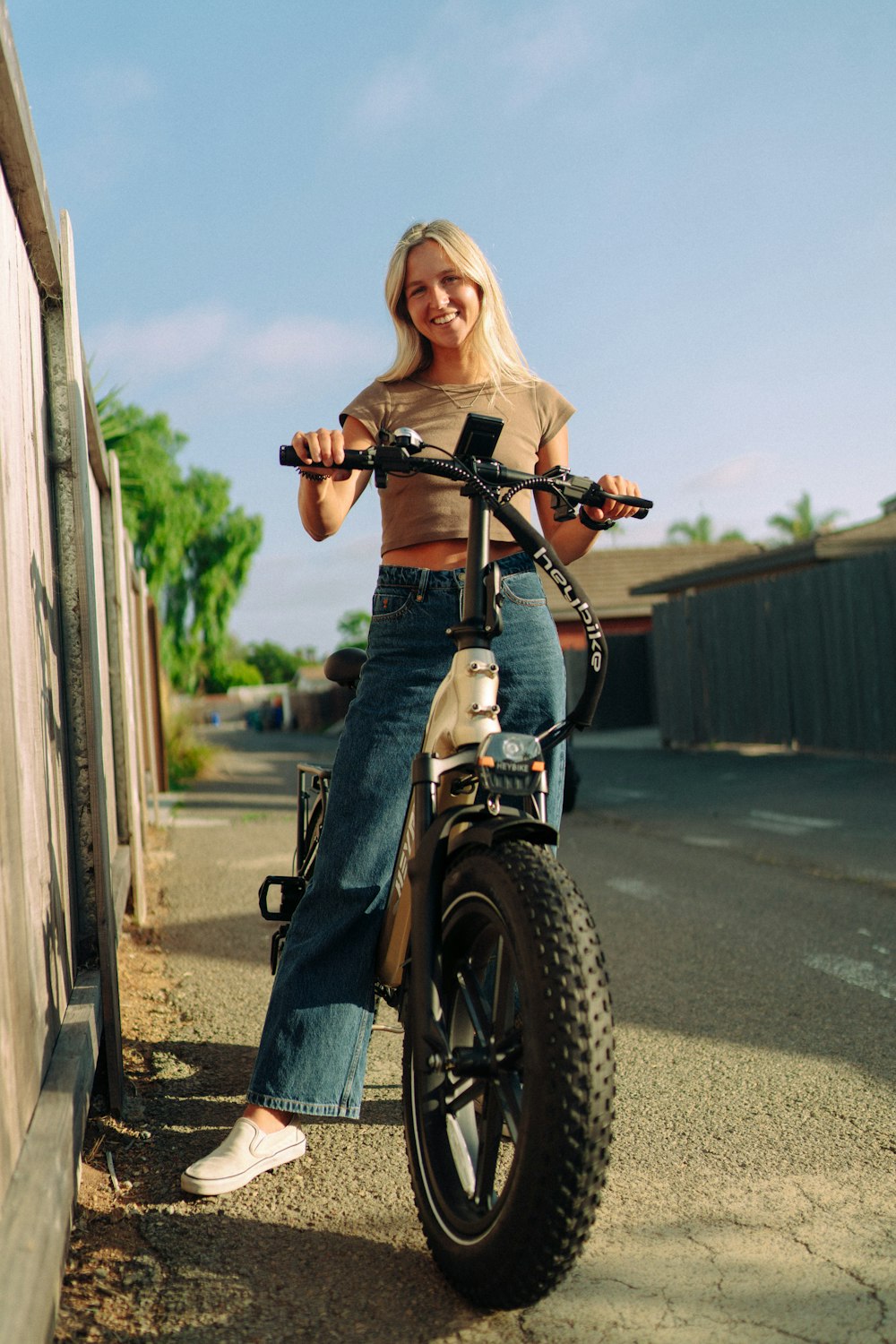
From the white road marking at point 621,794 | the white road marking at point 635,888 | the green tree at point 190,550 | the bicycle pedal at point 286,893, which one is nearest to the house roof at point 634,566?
the green tree at point 190,550

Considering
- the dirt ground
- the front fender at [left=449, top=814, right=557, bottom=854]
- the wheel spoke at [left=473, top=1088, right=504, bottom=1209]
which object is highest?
the front fender at [left=449, top=814, right=557, bottom=854]

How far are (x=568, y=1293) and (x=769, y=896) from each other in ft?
13.6

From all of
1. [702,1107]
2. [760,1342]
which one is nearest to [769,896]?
[702,1107]

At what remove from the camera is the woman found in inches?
99.9

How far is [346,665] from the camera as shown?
3049 mm

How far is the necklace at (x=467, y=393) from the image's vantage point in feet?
9.20

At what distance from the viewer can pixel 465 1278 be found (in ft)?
6.33

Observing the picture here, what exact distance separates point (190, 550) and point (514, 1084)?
134 ft

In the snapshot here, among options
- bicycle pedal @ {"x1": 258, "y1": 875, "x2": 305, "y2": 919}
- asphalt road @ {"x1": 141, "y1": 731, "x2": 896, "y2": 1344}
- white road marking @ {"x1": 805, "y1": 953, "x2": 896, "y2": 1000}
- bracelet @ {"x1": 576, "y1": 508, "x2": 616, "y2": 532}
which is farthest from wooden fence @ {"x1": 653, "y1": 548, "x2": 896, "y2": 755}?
bracelet @ {"x1": 576, "y1": 508, "x2": 616, "y2": 532}

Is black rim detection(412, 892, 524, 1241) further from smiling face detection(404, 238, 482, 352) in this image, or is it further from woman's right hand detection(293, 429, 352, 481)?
smiling face detection(404, 238, 482, 352)

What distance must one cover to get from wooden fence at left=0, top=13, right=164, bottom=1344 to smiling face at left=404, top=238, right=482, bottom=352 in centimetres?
82

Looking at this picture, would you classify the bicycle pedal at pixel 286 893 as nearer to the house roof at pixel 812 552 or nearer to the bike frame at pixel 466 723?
the bike frame at pixel 466 723

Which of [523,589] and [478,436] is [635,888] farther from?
[478,436]

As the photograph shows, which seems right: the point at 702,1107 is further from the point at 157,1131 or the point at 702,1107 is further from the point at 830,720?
the point at 830,720
